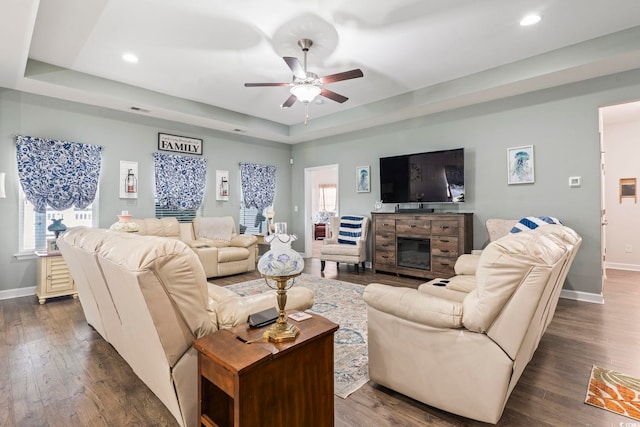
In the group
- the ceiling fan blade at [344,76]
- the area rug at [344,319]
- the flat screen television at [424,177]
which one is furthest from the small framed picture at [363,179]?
the ceiling fan blade at [344,76]

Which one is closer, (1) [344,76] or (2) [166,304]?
(2) [166,304]

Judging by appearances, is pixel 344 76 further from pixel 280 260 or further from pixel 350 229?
pixel 350 229

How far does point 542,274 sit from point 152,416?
2.20 m

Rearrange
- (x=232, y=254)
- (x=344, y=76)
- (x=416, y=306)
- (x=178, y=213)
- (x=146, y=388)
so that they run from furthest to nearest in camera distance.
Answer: (x=178, y=213) < (x=232, y=254) < (x=344, y=76) < (x=146, y=388) < (x=416, y=306)

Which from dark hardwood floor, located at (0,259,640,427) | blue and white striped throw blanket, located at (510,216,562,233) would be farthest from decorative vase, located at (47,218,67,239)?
blue and white striped throw blanket, located at (510,216,562,233)

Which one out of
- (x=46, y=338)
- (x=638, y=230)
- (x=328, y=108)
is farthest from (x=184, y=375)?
(x=638, y=230)

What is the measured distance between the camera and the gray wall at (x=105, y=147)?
4156mm

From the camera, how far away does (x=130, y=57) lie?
366 centimetres

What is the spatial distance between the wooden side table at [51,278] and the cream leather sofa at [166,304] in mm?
2803

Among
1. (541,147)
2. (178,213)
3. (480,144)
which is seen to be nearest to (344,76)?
(480,144)

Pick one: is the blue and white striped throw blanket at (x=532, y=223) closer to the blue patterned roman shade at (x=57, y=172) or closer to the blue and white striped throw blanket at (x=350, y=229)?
the blue and white striped throw blanket at (x=350, y=229)

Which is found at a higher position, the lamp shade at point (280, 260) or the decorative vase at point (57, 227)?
the decorative vase at point (57, 227)

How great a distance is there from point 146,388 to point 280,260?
5.19 feet

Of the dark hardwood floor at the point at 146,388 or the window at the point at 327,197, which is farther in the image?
the window at the point at 327,197
